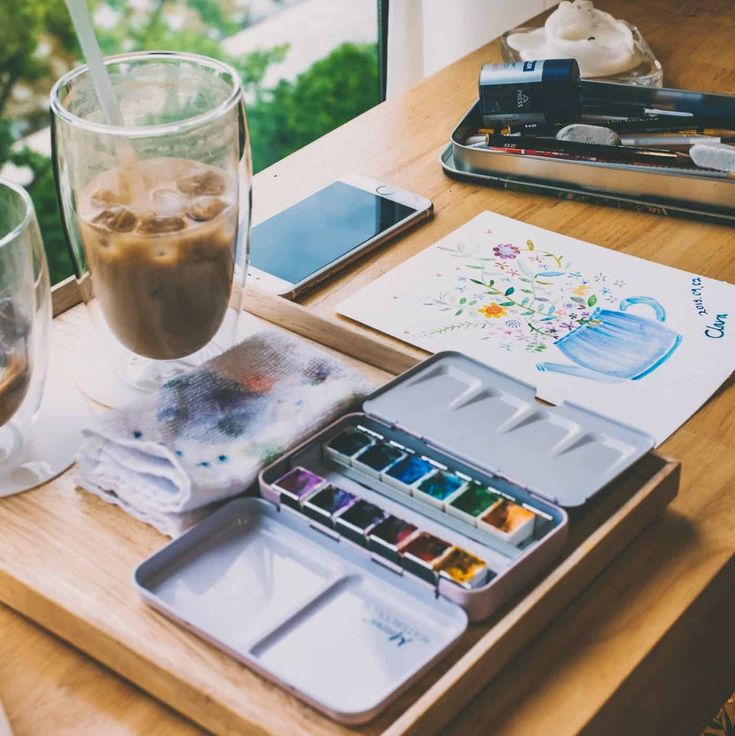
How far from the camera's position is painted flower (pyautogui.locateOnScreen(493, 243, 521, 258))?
40.1 inches

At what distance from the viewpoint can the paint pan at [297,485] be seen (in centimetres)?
66

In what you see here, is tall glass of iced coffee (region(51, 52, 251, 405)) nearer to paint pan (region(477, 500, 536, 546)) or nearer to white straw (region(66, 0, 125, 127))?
white straw (region(66, 0, 125, 127))

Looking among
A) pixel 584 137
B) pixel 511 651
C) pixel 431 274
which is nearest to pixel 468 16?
pixel 584 137

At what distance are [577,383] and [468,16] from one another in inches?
39.9

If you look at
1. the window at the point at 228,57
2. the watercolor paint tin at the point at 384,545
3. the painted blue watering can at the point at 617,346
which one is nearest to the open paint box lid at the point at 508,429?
the watercolor paint tin at the point at 384,545

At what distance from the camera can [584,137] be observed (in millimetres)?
1109

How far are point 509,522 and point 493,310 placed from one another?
328 mm

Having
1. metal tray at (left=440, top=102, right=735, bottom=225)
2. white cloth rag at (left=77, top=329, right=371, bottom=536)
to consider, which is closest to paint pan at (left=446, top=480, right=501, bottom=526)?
white cloth rag at (left=77, top=329, right=371, bottom=536)

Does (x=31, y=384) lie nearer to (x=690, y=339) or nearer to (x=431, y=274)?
(x=431, y=274)

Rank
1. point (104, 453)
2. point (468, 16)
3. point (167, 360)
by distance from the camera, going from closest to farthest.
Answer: point (104, 453) < point (167, 360) < point (468, 16)

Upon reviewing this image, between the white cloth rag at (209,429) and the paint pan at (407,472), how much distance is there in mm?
62

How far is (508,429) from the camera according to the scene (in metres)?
0.72

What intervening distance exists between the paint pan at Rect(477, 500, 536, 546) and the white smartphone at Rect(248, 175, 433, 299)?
360mm

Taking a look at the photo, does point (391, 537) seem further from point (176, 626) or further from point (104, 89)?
point (104, 89)
